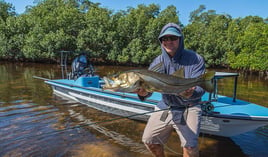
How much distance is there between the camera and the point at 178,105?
363 cm

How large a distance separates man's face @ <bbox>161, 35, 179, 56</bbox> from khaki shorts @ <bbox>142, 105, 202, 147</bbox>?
102 cm

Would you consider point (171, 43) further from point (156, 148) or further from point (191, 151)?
point (156, 148)

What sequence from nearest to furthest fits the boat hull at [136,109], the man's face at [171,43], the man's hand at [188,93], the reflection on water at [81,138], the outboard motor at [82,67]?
the man's hand at [188,93] < the man's face at [171,43] < the boat hull at [136,109] < the reflection on water at [81,138] < the outboard motor at [82,67]

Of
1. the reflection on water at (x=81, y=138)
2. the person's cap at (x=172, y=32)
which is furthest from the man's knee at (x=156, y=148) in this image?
the person's cap at (x=172, y=32)

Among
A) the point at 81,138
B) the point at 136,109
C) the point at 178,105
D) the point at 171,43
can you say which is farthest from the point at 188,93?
the point at 81,138

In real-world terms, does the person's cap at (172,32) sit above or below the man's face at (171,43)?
above

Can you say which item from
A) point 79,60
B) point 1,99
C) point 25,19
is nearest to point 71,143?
point 79,60

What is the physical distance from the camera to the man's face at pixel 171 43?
3537mm

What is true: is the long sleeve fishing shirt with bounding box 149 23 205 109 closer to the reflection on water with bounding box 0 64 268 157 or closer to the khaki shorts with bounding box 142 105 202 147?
the khaki shorts with bounding box 142 105 202 147

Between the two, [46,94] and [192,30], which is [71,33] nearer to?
[192,30]

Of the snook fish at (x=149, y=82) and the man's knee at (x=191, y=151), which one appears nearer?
the snook fish at (x=149, y=82)

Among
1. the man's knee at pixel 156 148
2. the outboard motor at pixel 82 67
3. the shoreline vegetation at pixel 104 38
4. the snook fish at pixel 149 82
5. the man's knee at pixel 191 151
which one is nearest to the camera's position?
the snook fish at pixel 149 82

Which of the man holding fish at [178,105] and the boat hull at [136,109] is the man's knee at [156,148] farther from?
the boat hull at [136,109]

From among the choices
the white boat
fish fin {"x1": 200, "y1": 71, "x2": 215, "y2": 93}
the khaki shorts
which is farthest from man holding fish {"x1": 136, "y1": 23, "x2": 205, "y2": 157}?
the white boat
